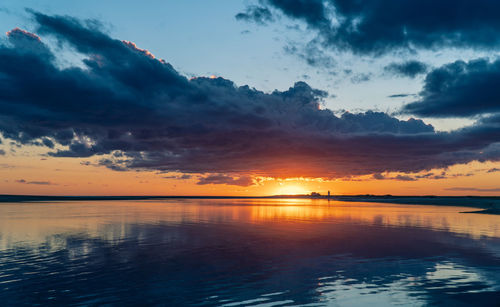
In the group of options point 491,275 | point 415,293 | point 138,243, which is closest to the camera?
point 415,293

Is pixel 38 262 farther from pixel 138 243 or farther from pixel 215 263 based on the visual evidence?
pixel 215 263

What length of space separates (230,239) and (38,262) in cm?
1713

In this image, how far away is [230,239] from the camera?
113ft

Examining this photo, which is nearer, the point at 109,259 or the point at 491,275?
the point at 491,275

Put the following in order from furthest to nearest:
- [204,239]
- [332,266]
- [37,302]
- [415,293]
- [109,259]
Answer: [204,239] < [109,259] < [332,266] < [415,293] < [37,302]

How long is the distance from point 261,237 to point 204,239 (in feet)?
20.1

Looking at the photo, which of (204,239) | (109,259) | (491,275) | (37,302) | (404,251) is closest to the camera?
(37,302)

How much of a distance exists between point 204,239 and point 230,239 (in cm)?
267

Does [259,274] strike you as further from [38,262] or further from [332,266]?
[38,262]

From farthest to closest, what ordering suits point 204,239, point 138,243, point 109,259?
point 204,239
point 138,243
point 109,259

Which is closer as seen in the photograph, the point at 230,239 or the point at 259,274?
the point at 259,274

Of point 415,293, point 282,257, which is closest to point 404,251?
point 282,257

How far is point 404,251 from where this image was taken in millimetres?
27594

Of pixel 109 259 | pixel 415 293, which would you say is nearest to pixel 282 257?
pixel 415 293
